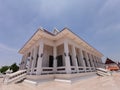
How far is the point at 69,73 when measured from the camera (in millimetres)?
7324

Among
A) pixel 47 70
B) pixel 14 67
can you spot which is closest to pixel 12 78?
pixel 47 70

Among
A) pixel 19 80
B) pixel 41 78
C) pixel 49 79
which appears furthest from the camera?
pixel 19 80

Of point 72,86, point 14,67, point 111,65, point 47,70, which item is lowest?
point 72,86

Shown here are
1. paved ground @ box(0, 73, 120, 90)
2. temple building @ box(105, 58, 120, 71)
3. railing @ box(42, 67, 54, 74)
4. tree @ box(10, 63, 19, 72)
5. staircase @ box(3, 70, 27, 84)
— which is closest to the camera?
paved ground @ box(0, 73, 120, 90)

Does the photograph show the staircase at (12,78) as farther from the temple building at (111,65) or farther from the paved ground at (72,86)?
the temple building at (111,65)

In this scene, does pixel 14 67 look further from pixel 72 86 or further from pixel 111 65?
pixel 111 65

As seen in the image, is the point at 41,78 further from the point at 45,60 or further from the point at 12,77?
the point at 12,77

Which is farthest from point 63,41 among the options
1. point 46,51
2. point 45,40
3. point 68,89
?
point 68,89

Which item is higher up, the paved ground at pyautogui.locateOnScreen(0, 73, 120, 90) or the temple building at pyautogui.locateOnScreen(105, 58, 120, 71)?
the temple building at pyautogui.locateOnScreen(105, 58, 120, 71)

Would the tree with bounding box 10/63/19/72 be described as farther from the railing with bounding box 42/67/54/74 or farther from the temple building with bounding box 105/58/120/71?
the temple building with bounding box 105/58/120/71

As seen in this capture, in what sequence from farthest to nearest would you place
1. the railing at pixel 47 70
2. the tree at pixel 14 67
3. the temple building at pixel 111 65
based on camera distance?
the temple building at pixel 111 65, the tree at pixel 14 67, the railing at pixel 47 70

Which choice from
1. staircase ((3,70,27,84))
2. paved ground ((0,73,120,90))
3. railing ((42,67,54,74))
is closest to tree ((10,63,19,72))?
staircase ((3,70,27,84))

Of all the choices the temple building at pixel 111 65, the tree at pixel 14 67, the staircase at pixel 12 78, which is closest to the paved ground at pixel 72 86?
the staircase at pixel 12 78

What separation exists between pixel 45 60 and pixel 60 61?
1.80 m
